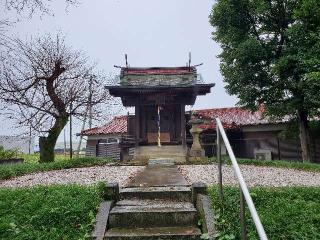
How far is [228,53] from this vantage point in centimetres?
2111

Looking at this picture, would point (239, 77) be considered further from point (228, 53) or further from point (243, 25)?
point (243, 25)

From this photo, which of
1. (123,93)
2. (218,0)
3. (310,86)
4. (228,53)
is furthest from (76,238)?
(218,0)

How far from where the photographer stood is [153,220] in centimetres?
494

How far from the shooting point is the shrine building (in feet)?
Answer: 57.7

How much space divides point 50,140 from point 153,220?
42.4 ft

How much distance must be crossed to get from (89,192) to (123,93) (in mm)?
12698

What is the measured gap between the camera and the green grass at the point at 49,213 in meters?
4.66

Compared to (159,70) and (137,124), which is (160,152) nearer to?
(137,124)

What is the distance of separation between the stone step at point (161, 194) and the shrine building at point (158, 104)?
10.4 metres

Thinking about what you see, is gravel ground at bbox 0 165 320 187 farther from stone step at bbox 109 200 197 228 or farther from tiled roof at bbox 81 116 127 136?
tiled roof at bbox 81 116 127 136

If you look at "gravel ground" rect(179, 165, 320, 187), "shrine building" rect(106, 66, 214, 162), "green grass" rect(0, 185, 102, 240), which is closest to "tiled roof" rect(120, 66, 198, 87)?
"shrine building" rect(106, 66, 214, 162)

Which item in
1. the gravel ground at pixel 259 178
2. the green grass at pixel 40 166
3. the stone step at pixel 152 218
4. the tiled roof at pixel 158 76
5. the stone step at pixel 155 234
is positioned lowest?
the stone step at pixel 155 234

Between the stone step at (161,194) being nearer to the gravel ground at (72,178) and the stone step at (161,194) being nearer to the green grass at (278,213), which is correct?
the green grass at (278,213)

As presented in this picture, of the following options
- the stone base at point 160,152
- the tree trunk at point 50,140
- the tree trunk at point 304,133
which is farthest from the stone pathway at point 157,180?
the tree trunk at point 304,133
